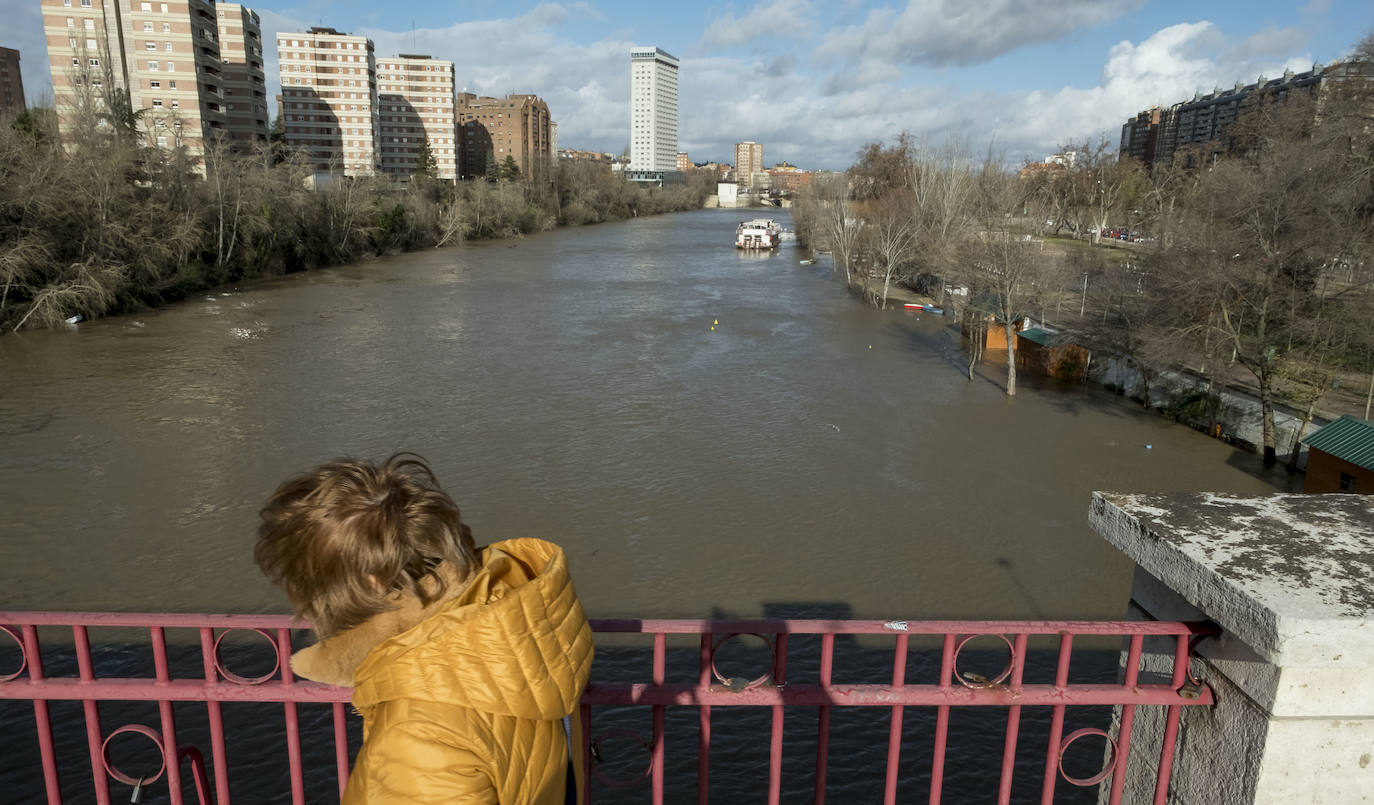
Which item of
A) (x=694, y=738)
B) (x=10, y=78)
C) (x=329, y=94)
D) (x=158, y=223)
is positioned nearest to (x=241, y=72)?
(x=329, y=94)

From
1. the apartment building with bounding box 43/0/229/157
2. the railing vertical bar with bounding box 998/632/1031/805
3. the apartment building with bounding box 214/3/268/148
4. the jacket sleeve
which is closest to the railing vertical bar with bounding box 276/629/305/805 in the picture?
the jacket sleeve

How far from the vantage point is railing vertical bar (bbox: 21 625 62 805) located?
2064mm

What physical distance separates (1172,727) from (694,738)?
6718 millimetres

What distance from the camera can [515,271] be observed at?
46875 millimetres

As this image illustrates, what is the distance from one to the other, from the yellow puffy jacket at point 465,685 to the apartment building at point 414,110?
364 feet

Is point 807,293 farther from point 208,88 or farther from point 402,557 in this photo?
point 208,88

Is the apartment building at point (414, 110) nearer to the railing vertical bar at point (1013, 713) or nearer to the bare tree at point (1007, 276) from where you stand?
the bare tree at point (1007, 276)

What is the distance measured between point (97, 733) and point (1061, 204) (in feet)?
204

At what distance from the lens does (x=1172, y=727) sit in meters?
2.12

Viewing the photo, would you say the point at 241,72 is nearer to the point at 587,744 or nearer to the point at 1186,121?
the point at 587,744

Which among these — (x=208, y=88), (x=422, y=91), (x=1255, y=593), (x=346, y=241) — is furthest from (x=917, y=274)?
(x=422, y=91)

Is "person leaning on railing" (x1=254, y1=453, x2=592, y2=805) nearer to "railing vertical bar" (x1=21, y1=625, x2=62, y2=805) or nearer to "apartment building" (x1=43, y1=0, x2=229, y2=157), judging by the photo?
"railing vertical bar" (x1=21, y1=625, x2=62, y2=805)

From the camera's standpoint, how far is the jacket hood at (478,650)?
126cm

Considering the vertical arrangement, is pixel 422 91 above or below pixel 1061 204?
above
